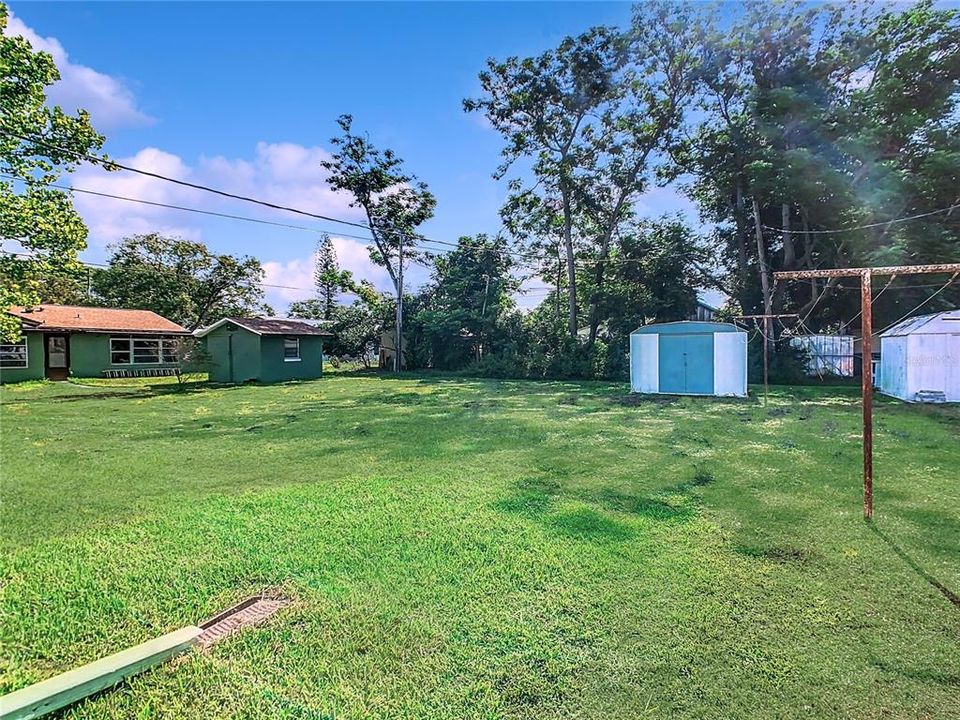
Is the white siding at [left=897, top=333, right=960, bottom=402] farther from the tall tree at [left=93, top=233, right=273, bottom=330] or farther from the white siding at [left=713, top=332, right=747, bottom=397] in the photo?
the tall tree at [left=93, top=233, right=273, bottom=330]

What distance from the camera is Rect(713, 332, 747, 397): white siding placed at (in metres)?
12.8

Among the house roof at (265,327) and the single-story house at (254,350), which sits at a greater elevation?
the house roof at (265,327)

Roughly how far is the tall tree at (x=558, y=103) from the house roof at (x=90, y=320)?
1656 cm

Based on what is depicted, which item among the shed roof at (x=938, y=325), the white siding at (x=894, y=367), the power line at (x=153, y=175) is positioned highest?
the power line at (x=153, y=175)

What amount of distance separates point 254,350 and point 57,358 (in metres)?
7.13

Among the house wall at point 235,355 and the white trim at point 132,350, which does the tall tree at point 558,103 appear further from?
the white trim at point 132,350

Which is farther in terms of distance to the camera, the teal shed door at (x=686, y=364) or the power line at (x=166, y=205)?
the teal shed door at (x=686, y=364)

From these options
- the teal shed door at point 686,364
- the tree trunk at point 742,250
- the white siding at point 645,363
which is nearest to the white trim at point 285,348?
the white siding at point 645,363

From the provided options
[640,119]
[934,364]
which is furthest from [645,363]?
[640,119]

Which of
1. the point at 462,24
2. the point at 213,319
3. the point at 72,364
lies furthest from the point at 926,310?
the point at 213,319

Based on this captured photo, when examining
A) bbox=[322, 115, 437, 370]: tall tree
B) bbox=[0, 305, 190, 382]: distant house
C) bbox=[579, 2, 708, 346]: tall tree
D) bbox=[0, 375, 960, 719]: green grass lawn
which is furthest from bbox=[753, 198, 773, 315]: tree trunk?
bbox=[0, 305, 190, 382]: distant house

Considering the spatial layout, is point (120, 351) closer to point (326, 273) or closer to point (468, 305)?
point (468, 305)

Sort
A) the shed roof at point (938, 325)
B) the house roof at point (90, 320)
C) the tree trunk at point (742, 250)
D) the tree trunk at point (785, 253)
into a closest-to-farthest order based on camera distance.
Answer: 1. the shed roof at point (938, 325)
2. the house roof at point (90, 320)
3. the tree trunk at point (785, 253)
4. the tree trunk at point (742, 250)

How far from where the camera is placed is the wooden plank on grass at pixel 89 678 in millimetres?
1758
